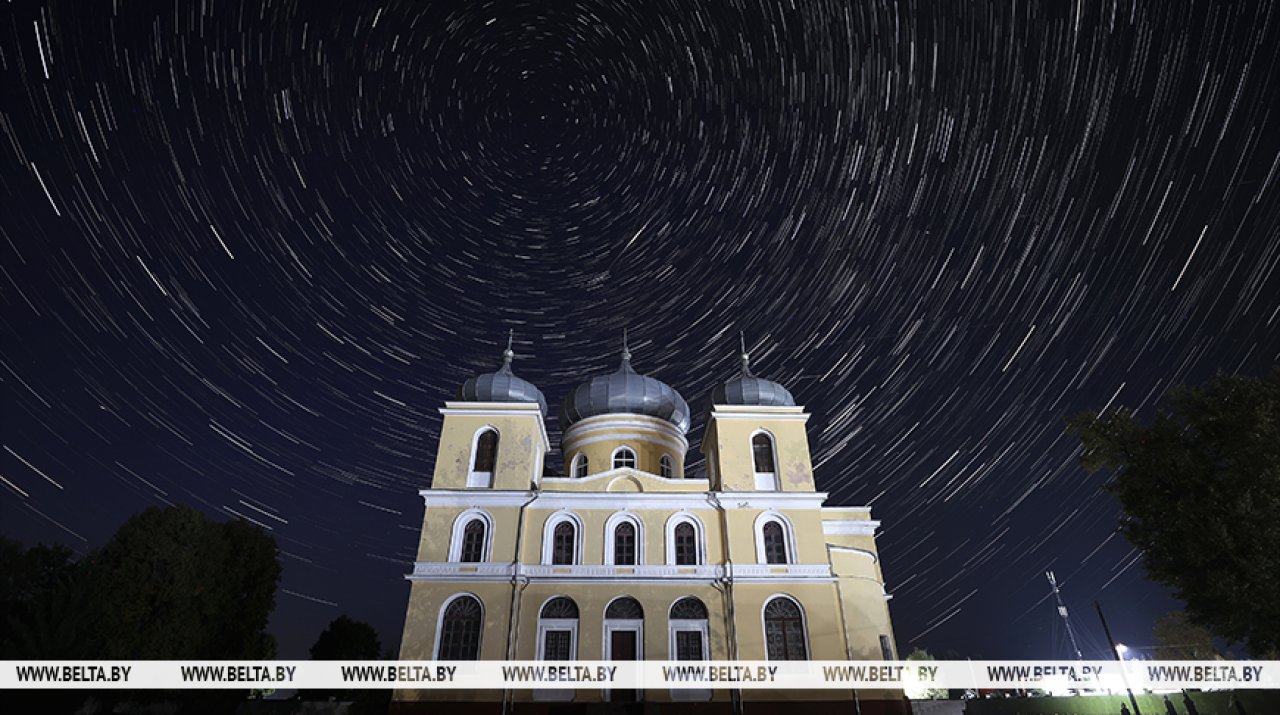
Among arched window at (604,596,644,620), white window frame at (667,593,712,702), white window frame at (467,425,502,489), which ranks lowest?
white window frame at (667,593,712,702)

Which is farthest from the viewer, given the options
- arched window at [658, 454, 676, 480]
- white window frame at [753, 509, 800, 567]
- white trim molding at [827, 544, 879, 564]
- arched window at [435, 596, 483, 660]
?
arched window at [658, 454, 676, 480]

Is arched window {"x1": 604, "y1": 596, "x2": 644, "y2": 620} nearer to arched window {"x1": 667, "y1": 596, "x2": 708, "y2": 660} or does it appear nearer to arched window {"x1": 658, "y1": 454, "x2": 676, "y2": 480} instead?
arched window {"x1": 667, "y1": 596, "x2": 708, "y2": 660}

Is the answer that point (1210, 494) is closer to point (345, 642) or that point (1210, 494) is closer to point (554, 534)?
point (554, 534)

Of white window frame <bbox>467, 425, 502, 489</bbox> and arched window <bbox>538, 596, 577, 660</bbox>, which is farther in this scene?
white window frame <bbox>467, 425, 502, 489</bbox>

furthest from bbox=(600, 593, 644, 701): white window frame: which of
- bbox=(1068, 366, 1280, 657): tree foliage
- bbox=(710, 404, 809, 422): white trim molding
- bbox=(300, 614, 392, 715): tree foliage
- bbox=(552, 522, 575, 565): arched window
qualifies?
bbox=(300, 614, 392, 715): tree foliage

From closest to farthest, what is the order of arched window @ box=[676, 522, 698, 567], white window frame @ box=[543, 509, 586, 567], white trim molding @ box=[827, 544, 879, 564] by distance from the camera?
white window frame @ box=[543, 509, 586, 567] < arched window @ box=[676, 522, 698, 567] < white trim molding @ box=[827, 544, 879, 564]

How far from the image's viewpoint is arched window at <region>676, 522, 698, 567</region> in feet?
74.5

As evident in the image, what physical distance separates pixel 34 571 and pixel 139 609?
32.4 feet

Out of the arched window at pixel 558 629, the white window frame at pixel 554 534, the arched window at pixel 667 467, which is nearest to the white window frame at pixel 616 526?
the white window frame at pixel 554 534

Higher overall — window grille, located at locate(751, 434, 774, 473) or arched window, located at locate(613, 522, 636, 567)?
window grille, located at locate(751, 434, 774, 473)

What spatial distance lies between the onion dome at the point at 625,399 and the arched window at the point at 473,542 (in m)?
7.75

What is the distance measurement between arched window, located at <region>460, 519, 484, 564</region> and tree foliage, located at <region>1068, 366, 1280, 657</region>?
19192mm

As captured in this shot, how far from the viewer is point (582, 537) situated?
22656mm

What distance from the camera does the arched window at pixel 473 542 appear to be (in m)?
22.0
